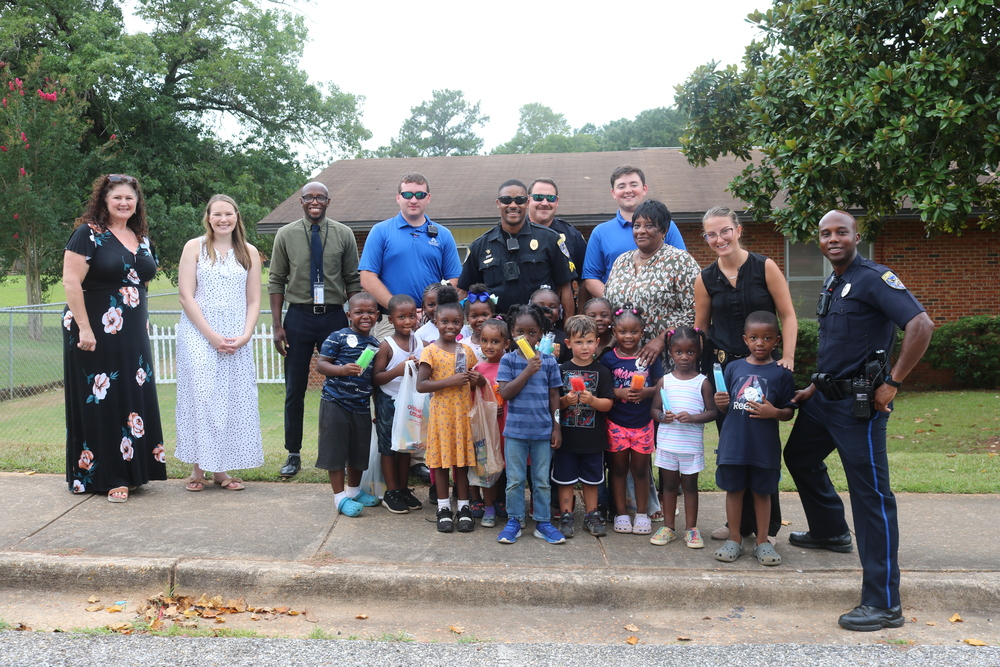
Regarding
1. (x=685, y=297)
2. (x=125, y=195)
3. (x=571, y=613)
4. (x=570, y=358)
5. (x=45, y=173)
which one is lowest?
(x=571, y=613)

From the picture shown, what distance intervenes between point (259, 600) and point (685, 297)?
3.11 m

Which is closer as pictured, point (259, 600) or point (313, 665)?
point (313, 665)

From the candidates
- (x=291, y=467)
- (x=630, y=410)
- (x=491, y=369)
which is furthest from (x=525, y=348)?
(x=291, y=467)

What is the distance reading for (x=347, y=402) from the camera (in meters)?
5.19

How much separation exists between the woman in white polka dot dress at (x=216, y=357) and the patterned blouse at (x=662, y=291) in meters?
2.69

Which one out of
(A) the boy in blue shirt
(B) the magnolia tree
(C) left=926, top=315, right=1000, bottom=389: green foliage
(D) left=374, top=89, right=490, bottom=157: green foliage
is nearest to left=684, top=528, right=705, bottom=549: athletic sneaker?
(A) the boy in blue shirt

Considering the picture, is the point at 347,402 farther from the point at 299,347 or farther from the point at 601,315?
the point at 601,315

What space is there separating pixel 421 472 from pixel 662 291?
2333 mm

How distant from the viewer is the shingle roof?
15.0 meters

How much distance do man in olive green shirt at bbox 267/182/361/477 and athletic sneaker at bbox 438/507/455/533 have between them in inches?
67.8

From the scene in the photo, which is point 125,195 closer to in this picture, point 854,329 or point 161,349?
point 854,329

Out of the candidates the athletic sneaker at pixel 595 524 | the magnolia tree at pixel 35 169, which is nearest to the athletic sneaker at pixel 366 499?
the athletic sneaker at pixel 595 524

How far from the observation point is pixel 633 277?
523cm

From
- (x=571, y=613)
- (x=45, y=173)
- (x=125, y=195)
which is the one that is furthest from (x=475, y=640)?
(x=45, y=173)
